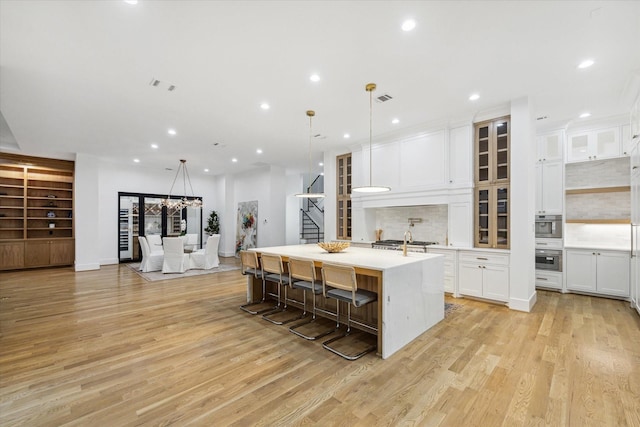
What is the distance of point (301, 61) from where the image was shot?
3.25m

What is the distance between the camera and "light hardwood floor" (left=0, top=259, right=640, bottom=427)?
80.0 inches

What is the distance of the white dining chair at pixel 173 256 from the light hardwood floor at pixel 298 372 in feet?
9.55

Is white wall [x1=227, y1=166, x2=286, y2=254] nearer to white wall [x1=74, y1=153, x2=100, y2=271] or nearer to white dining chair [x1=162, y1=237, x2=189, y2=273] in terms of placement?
white dining chair [x1=162, y1=237, x2=189, y2=273]

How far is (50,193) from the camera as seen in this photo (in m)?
8.57

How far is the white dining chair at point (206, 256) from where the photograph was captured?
25.5 feet

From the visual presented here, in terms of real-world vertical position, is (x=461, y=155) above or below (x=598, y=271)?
above

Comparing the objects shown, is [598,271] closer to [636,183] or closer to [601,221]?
[601,221]

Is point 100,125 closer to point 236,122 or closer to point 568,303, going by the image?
point 236,122

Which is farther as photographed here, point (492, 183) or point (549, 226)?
point (549, 226)

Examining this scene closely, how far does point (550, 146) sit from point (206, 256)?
26.2 feet

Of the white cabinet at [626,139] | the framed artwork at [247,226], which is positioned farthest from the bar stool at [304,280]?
the framed artwork at [247,226]

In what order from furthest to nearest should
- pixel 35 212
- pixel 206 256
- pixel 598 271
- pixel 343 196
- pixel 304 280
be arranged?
pixel 35 212, pixel 206 256, pixel 343 196, pixel 598 271, pixel 304 280

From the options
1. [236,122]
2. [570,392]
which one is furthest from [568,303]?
[236,122]

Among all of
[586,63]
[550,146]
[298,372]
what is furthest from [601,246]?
[298,372]
